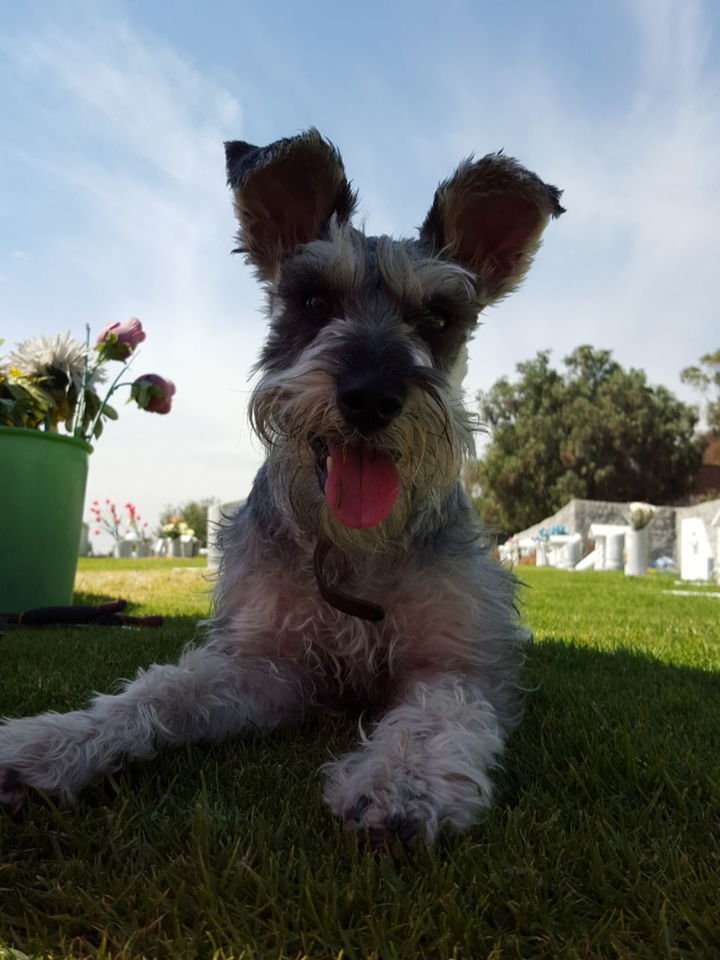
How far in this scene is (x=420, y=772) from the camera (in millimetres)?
2205

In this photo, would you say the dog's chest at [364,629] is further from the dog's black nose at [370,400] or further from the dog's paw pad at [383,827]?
the dog's paw pad at [383,827]

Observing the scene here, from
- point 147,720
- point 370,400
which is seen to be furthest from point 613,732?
point 147,720

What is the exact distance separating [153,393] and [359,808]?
6813mm

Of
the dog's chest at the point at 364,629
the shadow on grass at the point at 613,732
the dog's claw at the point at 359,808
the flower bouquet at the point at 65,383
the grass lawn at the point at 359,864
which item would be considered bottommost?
the grass lawn at the point at 359,864

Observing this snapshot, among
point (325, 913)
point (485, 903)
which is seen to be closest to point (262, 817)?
point (325, 913)

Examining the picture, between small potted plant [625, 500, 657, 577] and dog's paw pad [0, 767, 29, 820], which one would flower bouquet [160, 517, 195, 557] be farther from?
dog's paw pad [0, 767, 29, 820]

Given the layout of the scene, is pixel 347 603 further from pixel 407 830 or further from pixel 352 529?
pixel 407 830

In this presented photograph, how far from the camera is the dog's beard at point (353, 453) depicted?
285 cm

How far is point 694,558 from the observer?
67.5ft

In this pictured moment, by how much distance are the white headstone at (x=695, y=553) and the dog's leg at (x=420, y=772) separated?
1934 cm

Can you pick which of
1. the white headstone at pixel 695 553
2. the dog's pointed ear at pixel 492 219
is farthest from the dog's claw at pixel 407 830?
the white headstone at pixel 695 553

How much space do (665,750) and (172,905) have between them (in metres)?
1.82

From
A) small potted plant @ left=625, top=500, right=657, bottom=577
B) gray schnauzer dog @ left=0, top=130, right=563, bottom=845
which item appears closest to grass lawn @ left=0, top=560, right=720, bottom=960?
gray schnauzer dog @ left=0, top=130, right=563, bottom=845

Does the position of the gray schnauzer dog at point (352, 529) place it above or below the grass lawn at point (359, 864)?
above
